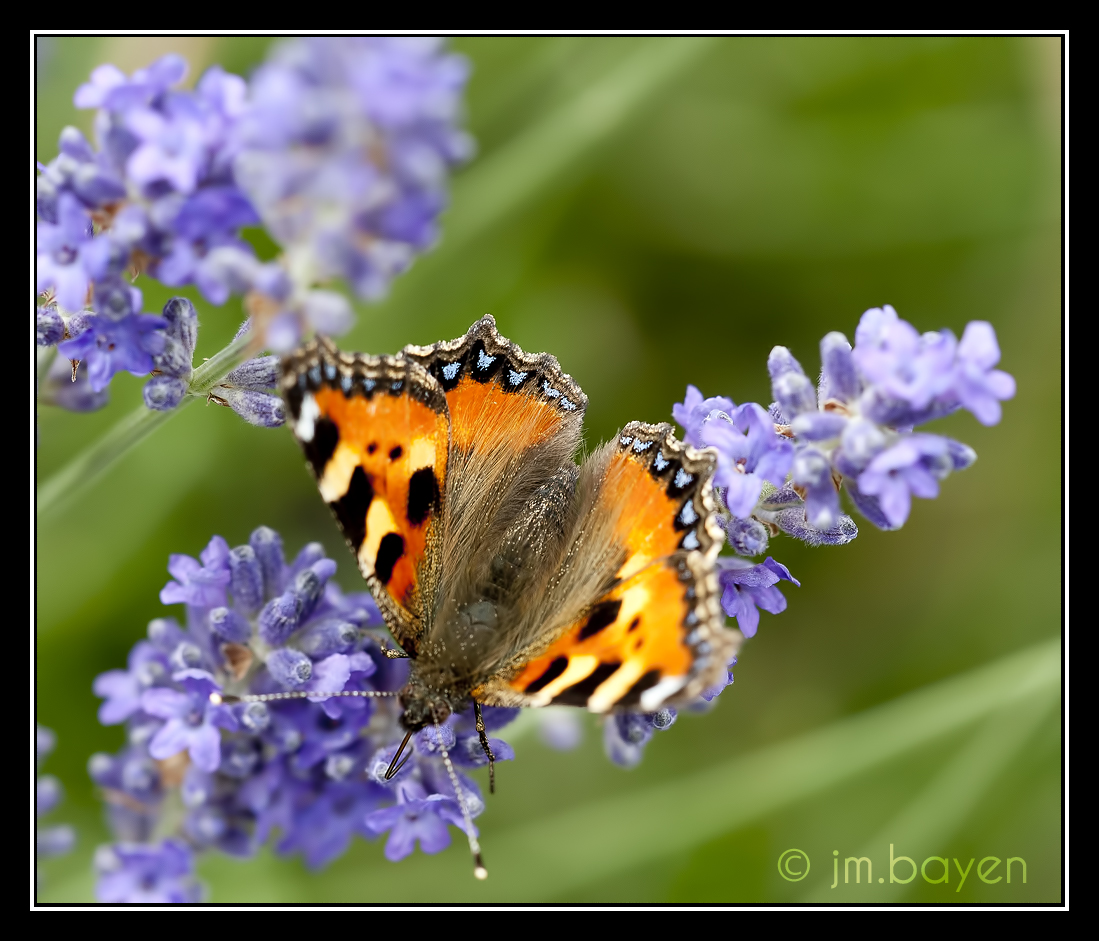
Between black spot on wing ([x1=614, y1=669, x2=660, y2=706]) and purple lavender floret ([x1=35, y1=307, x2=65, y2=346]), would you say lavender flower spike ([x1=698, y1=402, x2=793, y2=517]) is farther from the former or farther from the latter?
purple lavender floret ([x1=35, y1=307, x2=65, y2=346])

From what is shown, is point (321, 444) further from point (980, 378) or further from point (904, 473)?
point (980, 378)

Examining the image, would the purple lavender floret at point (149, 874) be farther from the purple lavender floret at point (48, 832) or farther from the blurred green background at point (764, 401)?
the blurred green background at point (764, 401)

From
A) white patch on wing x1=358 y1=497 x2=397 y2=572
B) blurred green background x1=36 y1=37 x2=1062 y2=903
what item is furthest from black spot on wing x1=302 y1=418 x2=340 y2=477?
blurred green background x1=36 y1=37 x2=1062 y2=903

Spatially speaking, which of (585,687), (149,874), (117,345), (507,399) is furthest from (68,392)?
(585,687)

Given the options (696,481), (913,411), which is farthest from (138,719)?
(913,411)

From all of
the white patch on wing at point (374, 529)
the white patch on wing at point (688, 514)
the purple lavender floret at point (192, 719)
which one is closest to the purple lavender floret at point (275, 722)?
the purple lavender floret at point (192, 719)

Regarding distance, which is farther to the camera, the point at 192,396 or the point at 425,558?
the point at 425,558

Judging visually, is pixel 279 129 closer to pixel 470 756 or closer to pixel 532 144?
pixel 470 756
